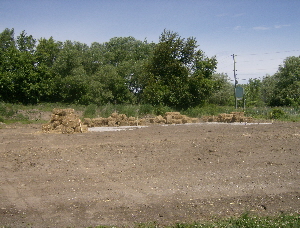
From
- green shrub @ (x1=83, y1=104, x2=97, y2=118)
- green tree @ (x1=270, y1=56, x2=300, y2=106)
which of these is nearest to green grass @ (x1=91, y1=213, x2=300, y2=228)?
green shrub @ (x1=83, y1=104, x2=97, y2=118)

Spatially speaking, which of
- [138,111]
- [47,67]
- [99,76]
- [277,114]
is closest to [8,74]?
[47,67]

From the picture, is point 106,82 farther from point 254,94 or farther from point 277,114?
point 254,94

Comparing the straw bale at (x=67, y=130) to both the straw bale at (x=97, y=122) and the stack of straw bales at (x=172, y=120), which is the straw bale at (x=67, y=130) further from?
the stack of straw bales at (x=172, y=120)

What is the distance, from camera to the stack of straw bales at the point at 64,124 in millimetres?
18061

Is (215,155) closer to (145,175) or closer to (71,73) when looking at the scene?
(145,175)

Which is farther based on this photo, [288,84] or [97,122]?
[288,84]

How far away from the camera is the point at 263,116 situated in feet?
101

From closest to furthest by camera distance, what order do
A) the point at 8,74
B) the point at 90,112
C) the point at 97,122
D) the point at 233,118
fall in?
the point at 97,122, the point at 233,118, the point at 90,112, the point at 8,74

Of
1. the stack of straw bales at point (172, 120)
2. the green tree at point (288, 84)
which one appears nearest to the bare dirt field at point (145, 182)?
the stack of straw bales at point (172, 120)

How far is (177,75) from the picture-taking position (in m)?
37.8

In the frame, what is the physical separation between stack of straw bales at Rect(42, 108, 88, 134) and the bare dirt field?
5140 millimetres

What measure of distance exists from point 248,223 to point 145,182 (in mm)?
3089

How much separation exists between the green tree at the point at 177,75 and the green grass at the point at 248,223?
2861 centimetres

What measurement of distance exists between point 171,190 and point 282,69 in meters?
54.2
